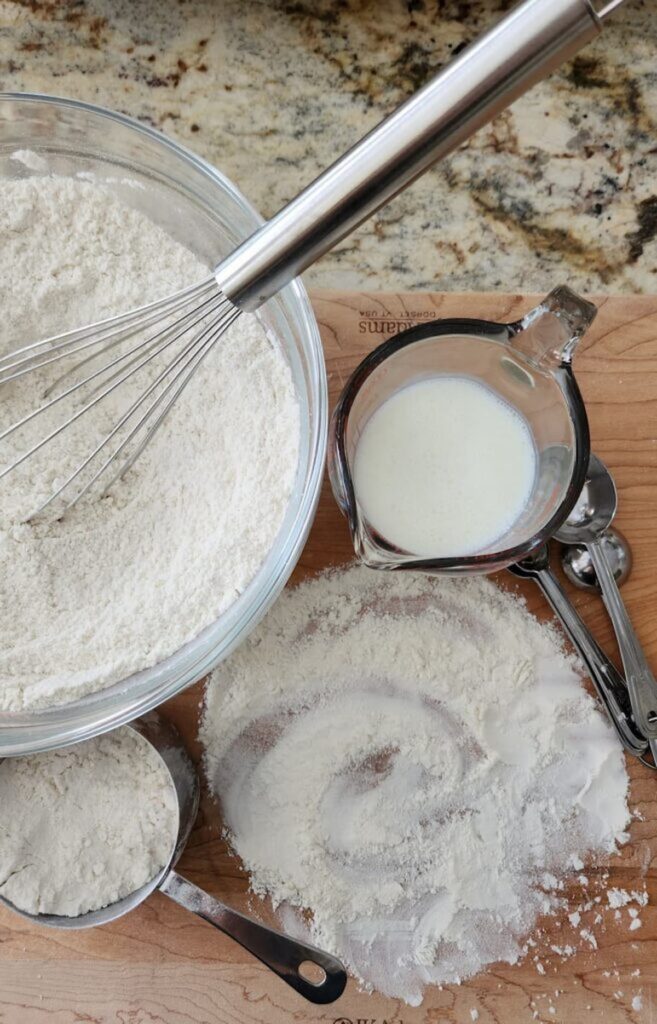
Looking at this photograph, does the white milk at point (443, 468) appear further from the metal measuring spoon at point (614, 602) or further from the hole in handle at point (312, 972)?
the hole in handle at point (312, 972)

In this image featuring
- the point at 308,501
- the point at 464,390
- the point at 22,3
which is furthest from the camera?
the point at 22,3

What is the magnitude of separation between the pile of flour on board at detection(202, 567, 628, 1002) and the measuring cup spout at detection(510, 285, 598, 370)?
320 mm

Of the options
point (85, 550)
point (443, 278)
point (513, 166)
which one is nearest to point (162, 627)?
point (85, 550)

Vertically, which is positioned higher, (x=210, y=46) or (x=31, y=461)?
(x=210, y=46)

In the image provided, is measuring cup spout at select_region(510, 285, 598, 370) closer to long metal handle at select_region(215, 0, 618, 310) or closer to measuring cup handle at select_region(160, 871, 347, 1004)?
long metal handle at select_region(215, 0, 618, 310)

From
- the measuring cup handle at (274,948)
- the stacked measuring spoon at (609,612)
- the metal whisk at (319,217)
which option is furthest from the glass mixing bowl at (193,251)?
the stacked measuring spoon at (609,612)

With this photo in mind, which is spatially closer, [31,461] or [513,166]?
[31,461]

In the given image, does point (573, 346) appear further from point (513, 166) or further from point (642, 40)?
point (642, 40)

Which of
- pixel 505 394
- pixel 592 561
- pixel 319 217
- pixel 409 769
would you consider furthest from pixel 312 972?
pixel 319 217

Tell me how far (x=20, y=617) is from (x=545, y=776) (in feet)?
2.36

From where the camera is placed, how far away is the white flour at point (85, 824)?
1040mm

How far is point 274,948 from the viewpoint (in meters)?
1.02

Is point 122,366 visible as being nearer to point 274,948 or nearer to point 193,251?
point 193,251

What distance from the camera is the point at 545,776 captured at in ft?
3.80
